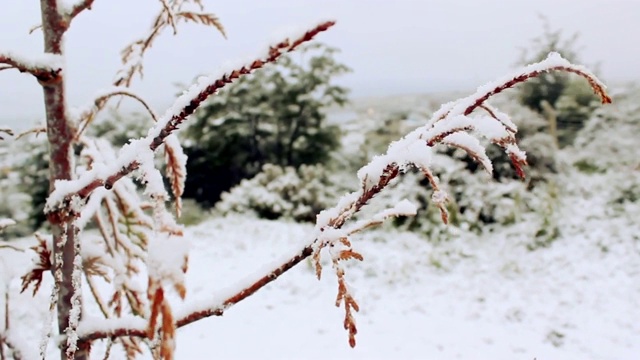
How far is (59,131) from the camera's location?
48.9 inches

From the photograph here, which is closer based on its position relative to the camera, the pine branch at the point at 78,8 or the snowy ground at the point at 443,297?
the pine branch at the point at 78,8

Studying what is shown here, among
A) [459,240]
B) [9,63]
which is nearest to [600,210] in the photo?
[459,240]

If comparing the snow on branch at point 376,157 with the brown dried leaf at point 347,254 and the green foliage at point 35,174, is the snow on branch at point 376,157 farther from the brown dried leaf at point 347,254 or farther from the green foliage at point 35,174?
the green foliage at point 35,174

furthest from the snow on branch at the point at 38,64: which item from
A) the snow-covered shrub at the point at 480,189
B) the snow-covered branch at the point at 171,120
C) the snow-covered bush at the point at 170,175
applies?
the snow-covered shrub at the point at 480,189

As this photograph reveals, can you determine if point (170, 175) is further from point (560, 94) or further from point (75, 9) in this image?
point (560, 94)

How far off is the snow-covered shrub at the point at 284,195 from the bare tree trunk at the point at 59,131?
22.6 feet

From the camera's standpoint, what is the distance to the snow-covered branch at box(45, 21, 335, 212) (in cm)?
65

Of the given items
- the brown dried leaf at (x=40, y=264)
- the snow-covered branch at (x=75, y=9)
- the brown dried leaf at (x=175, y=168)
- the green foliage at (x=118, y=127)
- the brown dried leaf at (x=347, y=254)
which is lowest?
the green foliage at (x=118, y=127)

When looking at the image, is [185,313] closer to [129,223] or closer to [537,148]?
[129,223]

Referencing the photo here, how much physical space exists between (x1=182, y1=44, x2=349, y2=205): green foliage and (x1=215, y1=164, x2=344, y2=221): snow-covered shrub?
1.09 metres

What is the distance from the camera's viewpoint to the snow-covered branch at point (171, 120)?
2.15 ft

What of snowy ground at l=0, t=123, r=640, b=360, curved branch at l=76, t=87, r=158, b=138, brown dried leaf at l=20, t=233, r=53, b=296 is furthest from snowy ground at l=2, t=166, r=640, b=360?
curved branch at l=76, t=87, r=158, b=138

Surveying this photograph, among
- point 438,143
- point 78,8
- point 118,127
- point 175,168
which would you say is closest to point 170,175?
point 175,168

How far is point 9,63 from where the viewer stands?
1061 millimetres
